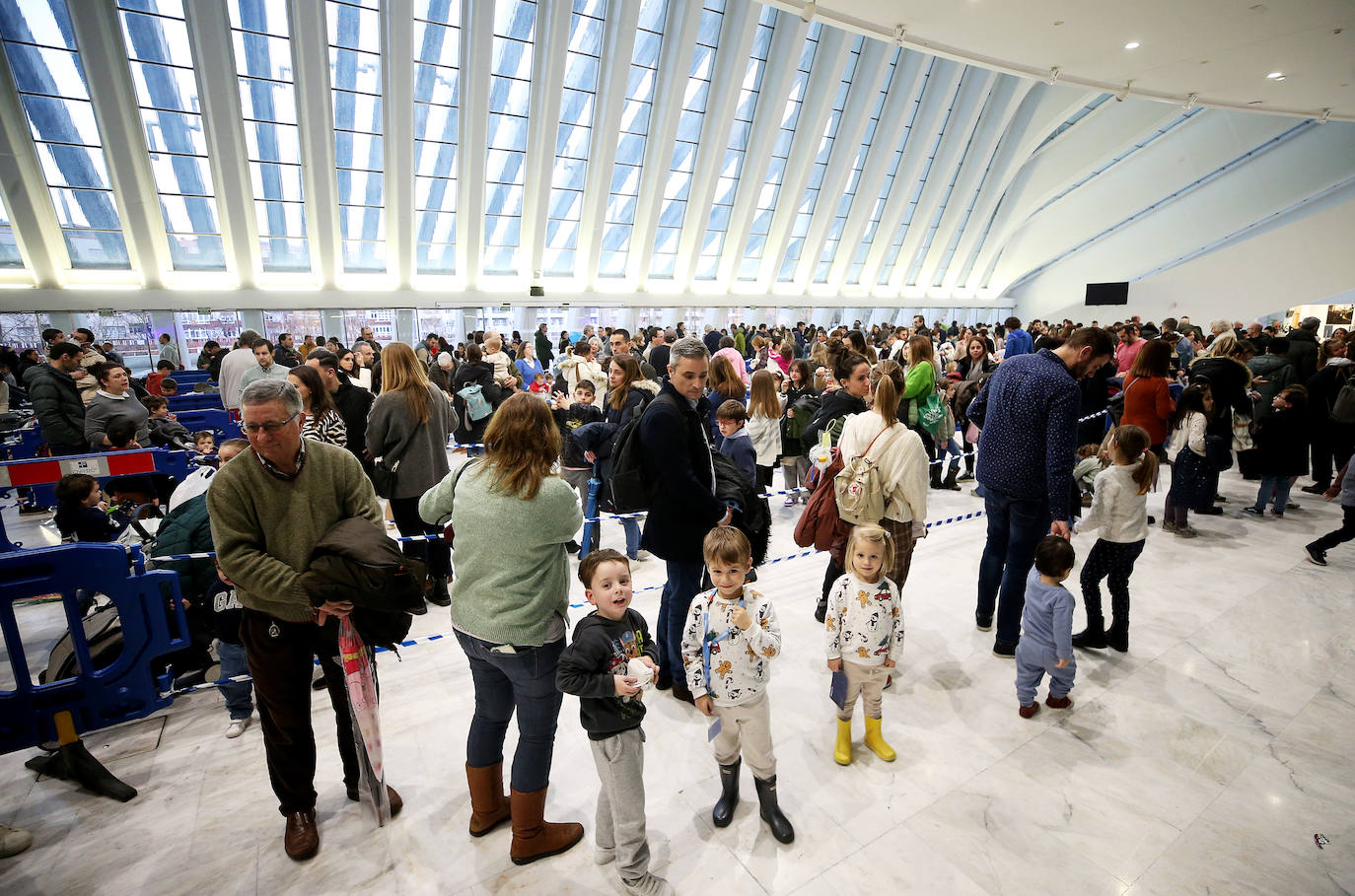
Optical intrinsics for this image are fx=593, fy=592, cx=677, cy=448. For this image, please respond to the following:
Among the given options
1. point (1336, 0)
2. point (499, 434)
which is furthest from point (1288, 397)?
point (499, 434)

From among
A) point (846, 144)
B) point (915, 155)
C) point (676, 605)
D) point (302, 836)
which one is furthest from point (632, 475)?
point (915, 155)

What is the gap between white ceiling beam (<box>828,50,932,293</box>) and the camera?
2159 cm

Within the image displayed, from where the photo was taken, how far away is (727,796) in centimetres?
261

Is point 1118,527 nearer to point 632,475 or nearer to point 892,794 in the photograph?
point 892,794

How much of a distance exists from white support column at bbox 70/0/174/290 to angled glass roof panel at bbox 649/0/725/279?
44.6 ft

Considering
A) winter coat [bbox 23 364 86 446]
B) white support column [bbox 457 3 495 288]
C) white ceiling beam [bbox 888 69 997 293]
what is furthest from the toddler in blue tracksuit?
white ceiling beam [bbox 888 69 997 293]

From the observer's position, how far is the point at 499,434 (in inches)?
84.6

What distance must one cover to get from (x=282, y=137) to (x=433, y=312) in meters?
5.89

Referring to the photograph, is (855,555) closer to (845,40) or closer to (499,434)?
(499,434)

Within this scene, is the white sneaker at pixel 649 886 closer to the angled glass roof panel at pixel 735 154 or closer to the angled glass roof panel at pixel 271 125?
the angled glass roof panel at pixel 271 125

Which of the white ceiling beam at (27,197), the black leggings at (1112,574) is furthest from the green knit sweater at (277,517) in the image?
the white ceiling beam at (27,197)

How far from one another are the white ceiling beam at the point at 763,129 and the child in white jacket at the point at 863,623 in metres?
19.6

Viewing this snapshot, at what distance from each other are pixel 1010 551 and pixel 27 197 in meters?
20.5

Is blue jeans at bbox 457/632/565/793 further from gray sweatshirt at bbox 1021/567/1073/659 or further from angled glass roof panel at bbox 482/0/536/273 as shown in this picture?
angled glass roof panel at bbox 482/0/536/273
